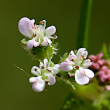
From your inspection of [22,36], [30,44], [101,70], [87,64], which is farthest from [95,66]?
[22,36]

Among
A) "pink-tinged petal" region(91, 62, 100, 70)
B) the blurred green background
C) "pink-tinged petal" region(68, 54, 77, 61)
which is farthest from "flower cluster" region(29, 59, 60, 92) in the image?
the blurred green background

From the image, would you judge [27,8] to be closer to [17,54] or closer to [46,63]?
[17,54]

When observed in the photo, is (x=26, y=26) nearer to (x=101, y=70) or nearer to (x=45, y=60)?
(x=45, y=60)

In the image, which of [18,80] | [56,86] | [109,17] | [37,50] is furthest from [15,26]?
[37,50]

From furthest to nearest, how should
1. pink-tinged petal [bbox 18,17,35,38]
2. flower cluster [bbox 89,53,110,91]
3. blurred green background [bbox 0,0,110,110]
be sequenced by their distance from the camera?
blurred green background [bbox 0,0,110,110] → flower cluster [bbox 89,53,110,91] → pink-tinged petal [bbox 18,17,35,38]

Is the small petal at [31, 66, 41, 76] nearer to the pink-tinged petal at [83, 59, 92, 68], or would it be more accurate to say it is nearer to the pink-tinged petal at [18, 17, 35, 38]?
the pink-tinged petal at [18, 17, 35, 38]

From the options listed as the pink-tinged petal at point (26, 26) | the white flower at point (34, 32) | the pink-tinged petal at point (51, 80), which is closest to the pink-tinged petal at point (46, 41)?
the white flower at point (34, 32)

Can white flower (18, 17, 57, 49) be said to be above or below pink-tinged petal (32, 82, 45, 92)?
above
